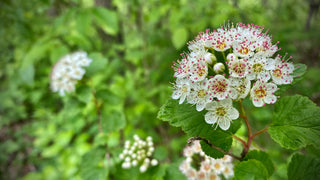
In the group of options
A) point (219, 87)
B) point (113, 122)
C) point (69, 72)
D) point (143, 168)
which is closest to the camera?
point (219, 87)

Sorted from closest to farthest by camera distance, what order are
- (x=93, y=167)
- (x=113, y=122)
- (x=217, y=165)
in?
(x=217, y=165) < (x=93, y=167) < (x=113, y=122)

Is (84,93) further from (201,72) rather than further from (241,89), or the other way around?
(241,89)

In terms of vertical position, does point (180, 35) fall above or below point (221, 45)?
above

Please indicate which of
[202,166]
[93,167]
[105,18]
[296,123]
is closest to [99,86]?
[105,18]

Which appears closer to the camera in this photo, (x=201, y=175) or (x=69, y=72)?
(x=201, y=175)

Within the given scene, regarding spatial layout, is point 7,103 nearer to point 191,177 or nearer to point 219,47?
point 191,177

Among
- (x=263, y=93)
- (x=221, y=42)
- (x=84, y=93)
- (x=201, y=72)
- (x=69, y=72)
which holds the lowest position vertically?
(x=263, y=93)
